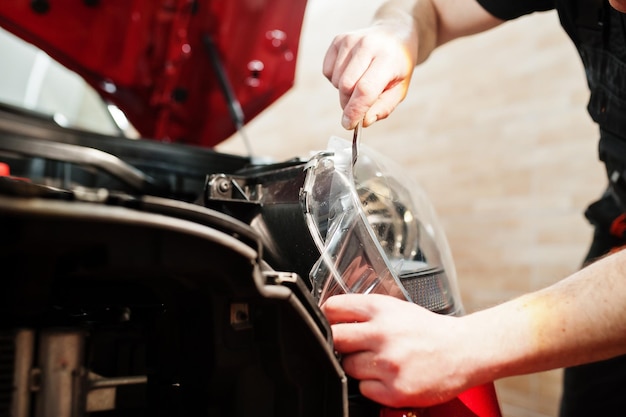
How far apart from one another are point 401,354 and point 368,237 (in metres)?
0.15

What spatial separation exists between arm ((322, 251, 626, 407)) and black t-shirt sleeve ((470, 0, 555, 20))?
0.63 m

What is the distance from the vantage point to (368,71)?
0.72m

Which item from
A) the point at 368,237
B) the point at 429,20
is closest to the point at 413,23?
the point at 429,20

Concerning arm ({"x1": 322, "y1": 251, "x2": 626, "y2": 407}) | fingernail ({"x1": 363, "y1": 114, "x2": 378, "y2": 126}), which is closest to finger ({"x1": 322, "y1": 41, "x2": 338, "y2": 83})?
fingernail ({"x1": 363, "y1": 114, "x2": 378, "y2": 126})

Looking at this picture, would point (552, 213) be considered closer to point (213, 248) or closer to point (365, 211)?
point (365, 211)

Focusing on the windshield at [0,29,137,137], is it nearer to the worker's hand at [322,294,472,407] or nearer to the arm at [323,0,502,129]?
the arm at [323,0,502,129]

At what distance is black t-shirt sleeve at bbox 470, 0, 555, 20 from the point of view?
1.01 metres

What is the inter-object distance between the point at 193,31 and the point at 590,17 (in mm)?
923

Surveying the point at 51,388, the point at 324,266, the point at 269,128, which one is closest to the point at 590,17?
the point at 324,266

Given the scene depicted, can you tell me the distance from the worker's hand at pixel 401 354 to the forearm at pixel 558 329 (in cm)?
3

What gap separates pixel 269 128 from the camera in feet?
10.1

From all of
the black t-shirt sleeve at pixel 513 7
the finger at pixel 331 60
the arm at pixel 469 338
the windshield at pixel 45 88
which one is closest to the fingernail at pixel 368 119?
the finger at pixel 331 60

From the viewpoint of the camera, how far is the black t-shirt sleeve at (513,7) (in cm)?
101

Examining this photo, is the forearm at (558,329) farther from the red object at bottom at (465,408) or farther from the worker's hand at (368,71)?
the worker's hand at (368,71)
